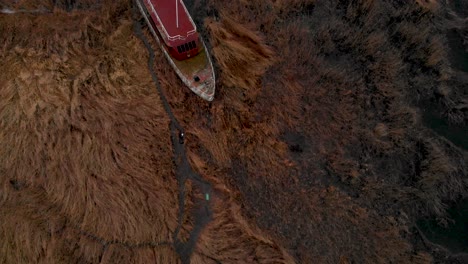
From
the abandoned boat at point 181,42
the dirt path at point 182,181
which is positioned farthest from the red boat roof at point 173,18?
the dirt path at point 182,181

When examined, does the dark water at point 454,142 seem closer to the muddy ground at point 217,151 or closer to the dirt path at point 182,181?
the muddy ground at point 217,151

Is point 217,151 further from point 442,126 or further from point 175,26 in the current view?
point 442,126

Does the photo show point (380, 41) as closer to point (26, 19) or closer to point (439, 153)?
point (439, 153)

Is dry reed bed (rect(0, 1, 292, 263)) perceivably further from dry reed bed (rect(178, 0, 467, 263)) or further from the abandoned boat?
dry reed bed (rect(178, 0, 467, 263))

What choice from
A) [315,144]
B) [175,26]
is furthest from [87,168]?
[315,144]

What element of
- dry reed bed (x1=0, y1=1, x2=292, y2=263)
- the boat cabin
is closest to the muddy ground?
dry reed bed (x1=0, y1=1, x2=292, y2=263)

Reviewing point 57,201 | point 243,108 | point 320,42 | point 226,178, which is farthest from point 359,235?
point 57,201

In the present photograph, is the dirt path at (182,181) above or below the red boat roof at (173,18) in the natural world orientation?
below

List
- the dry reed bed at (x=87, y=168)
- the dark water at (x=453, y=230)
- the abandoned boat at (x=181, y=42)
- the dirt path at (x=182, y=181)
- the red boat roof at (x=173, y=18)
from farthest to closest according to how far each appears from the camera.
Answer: the dirt path at (x=182, y=181)
the dark water at (x=453, y=230)
the dry reed bed at (x=87, y=168)
the abandoned boat at (x=181, y=42)
the red boat roof at (x=173, y=18)
